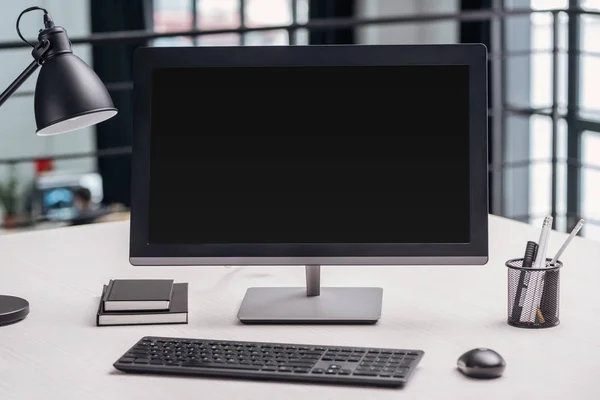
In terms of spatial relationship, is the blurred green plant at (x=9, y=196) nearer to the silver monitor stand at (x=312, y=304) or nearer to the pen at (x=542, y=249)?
the silver monitor stand at (x=312, y=304)

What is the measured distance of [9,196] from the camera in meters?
5.54

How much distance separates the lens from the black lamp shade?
141 cm

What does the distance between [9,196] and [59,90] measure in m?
4.30

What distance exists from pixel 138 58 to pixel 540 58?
4.09 m

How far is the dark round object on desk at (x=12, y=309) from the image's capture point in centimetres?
146

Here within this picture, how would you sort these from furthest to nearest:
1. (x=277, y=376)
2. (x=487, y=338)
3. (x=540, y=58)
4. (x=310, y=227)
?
(x=540, y=58) → (x=310, y=227) → (x=487, y=338) → (x=277, y=376)

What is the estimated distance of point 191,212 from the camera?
1473mm

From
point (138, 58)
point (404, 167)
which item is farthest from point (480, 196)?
point (138, 58)

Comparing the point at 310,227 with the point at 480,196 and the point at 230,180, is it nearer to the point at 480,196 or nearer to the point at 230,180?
the point at 230,180

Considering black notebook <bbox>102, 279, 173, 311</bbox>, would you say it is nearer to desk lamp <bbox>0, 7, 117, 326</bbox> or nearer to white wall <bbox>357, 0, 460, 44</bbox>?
desk lamp <bbox>0, 7, 117, 326</bbox>

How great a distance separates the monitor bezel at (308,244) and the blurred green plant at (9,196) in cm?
424

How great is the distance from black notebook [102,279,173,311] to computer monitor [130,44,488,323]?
52 millimetres

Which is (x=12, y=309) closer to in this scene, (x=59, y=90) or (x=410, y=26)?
(x=59, y=90)

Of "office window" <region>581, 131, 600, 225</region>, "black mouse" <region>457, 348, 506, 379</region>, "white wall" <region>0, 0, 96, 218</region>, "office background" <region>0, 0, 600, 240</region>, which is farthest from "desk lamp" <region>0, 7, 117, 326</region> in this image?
"white wall" <region>0, 0, 96, 218</region>
